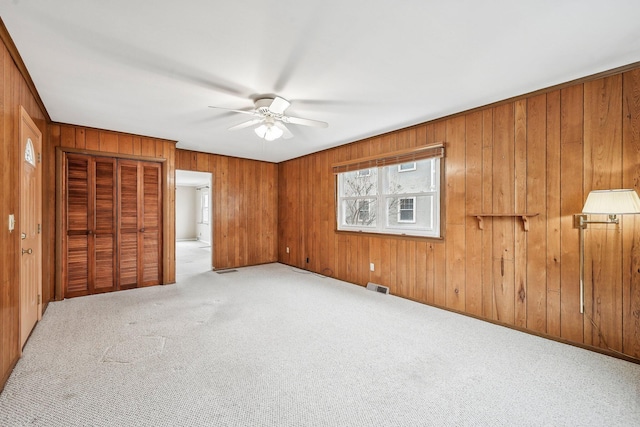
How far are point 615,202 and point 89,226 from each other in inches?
226

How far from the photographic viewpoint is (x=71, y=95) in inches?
114

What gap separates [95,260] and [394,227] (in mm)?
4324

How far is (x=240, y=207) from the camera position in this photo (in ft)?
19.9

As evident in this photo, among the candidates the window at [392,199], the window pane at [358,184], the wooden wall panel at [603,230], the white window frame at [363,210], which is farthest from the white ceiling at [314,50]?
the white window frame at [363,210]

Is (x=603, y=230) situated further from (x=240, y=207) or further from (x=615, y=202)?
(x=240, y=207)

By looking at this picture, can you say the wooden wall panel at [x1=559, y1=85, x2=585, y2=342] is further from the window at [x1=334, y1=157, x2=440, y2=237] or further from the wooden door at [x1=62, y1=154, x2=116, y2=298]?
the wooden door at [x1=62, y1=154, x2=116, y2=298]

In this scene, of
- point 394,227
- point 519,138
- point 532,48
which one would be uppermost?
point 532,48

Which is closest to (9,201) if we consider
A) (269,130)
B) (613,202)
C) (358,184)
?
(269,130)

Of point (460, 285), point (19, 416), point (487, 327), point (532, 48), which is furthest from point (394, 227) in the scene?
point (19, 416)

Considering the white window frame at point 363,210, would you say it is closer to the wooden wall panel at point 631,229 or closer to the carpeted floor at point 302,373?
the carpeted floor at point 302,373

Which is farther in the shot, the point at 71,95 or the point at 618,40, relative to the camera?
the point at 71,95

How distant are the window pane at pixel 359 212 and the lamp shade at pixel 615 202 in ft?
8.85

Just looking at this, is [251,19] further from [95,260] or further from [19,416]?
[95,260]

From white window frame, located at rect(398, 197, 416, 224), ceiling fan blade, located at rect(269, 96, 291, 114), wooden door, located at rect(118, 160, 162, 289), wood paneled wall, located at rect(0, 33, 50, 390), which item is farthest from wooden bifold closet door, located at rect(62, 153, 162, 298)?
white window frame, located at rect(398, 197, 416, 224)
